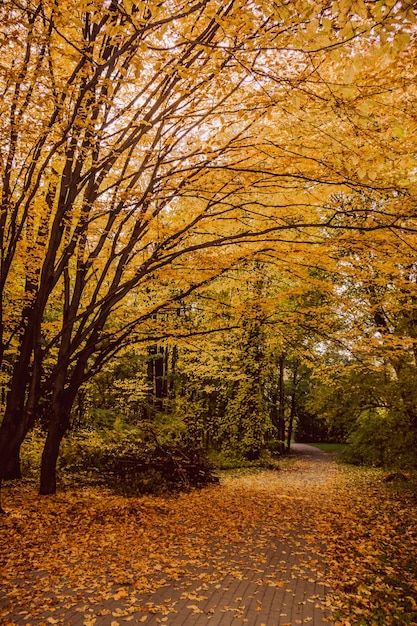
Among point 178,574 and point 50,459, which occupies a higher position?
point 50,459

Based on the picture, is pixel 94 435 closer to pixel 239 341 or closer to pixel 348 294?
pixel 239 341

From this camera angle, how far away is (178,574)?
5621mm

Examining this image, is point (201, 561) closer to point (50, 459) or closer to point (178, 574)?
point (178, 574)

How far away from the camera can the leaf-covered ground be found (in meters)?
4.61

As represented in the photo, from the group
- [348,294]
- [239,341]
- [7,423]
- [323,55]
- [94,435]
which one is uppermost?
[323,55]

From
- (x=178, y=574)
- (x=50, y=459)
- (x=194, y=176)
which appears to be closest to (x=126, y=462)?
(x=50, y=459)

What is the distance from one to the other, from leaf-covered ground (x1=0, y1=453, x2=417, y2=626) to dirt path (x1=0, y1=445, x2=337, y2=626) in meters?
0.02

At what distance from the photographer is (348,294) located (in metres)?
16.1

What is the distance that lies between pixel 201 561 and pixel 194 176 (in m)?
6.10

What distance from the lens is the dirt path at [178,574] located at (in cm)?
449

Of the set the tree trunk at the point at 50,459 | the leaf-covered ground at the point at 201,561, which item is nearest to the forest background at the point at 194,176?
the tree trunk at the point at 50,459

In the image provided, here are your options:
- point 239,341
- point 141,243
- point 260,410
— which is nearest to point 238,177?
point 141,243

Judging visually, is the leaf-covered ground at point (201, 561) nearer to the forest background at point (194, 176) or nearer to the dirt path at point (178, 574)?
the dirt path at point (178, 574)

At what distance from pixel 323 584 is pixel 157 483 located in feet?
Answer: 22.7
